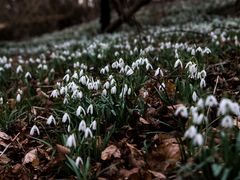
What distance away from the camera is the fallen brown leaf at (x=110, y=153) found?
9.68 ft

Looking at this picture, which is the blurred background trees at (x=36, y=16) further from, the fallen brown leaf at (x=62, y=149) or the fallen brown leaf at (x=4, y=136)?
the fallen brown leaf at (x=62, y=149)

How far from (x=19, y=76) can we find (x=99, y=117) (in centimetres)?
328

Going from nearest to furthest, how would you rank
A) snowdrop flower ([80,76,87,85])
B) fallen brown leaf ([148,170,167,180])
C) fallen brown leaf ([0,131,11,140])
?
fallen brown leaf ([148,170,167,180]), fallen brown leaf ([0,131,11,140]), snowdrop flower ([80,76,87,85])

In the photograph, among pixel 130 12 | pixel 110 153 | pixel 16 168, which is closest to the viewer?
pixel 110 153

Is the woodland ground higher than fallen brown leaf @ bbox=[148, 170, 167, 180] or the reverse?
higher

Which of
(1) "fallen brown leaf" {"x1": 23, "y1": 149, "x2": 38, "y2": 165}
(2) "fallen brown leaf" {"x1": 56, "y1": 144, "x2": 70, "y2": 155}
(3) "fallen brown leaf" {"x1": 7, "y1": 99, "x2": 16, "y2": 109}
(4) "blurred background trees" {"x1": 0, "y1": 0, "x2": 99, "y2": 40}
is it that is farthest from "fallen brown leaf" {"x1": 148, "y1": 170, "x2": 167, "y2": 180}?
(4) "blurred background trees" {"x1": 0, "y1": 0, "x2": 99, "y2": 40}

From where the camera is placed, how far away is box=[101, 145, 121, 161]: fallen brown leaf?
2.95 metres

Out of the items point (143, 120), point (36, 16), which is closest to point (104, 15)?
point (143, 120)

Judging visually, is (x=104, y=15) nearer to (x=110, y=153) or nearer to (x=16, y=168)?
(x=16, y=168)

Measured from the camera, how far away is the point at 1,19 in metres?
27.7

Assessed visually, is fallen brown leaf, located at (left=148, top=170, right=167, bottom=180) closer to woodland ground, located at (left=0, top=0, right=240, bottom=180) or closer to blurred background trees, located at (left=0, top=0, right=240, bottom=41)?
woodland ground, located at (left=0, top=0, right=240, bottom=180)

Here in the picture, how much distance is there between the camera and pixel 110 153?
9.77 ft

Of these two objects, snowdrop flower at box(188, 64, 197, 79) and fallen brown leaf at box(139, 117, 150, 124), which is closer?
fallen brown leaf at box(139, 117, 150, 124)

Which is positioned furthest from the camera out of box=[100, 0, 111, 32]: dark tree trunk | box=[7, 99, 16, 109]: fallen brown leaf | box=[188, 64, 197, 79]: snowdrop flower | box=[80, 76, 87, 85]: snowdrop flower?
box=[100, 0, 111, 32]: dark tree trunk
